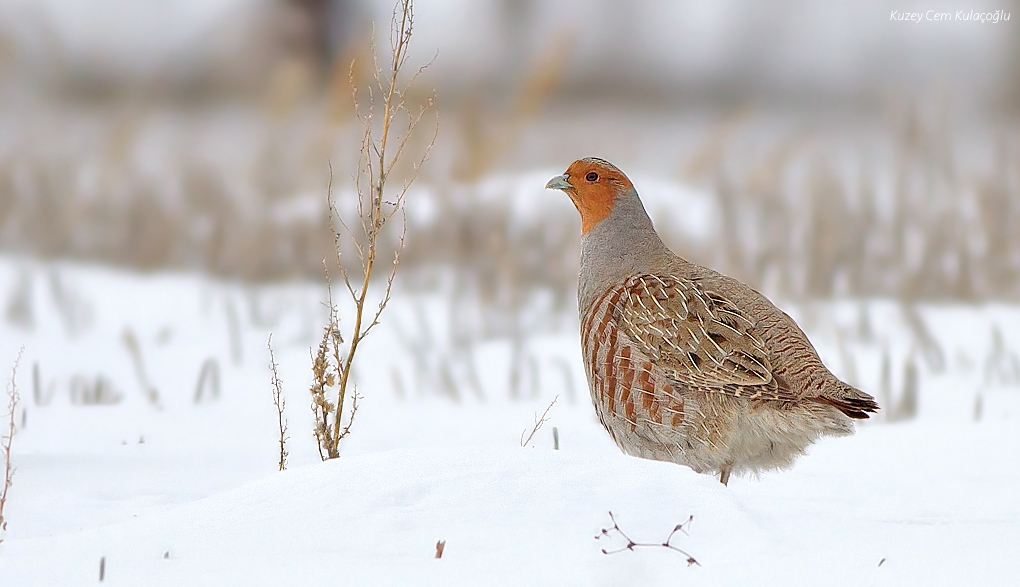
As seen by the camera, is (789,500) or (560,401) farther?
(560,401)

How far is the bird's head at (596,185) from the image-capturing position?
3.11 metres

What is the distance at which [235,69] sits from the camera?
8016 millimetres

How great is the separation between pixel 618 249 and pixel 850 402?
91 centimetres

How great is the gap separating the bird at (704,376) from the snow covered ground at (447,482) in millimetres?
142

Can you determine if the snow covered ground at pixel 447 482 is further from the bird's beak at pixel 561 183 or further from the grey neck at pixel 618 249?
the bird's beak at pixel 561 183

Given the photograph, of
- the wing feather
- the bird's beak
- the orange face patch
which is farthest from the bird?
the bird's beak

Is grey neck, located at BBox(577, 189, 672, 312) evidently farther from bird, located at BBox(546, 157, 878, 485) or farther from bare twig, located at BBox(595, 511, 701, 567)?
bare twig, located at BBox(595, 511, 701, 567)

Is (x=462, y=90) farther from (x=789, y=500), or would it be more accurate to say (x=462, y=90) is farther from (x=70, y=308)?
(x=789, y=500)

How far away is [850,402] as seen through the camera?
232cm

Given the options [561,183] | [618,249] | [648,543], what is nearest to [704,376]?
[618,249]

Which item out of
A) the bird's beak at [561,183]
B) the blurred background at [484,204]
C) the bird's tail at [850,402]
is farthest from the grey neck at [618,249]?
the blurred background at [484,204]

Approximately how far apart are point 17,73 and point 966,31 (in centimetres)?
1292

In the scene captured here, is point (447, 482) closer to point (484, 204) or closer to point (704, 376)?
point (704, 376)

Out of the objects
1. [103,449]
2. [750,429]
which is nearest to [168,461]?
[103,449]
